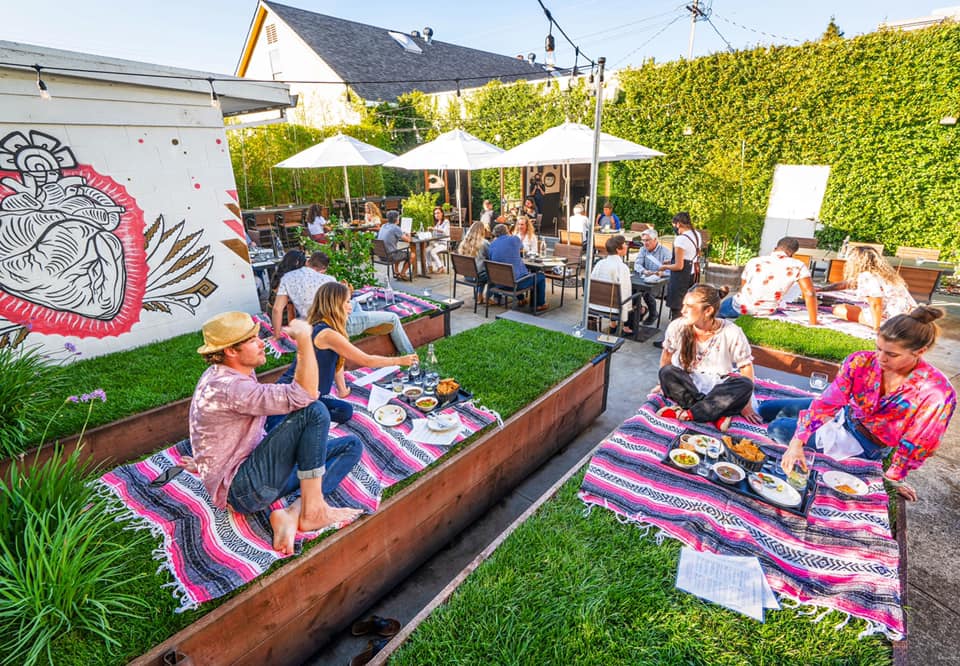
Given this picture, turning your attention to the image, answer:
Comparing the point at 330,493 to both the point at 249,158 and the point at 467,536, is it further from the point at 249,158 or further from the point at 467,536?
Result: the point at 249,158

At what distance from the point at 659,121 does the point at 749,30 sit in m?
2.55

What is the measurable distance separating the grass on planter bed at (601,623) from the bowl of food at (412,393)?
5.47 feet

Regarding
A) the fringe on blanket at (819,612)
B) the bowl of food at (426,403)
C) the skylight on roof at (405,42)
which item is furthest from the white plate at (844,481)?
the skylight on roof at (405,42)

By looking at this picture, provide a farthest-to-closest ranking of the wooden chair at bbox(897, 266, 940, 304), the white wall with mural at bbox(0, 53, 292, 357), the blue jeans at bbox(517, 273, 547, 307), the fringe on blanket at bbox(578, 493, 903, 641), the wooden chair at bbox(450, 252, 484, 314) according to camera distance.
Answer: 1. the wooden chair at bbox(450, 252, 484, 314)
2. the blue jeans at bbox(517, 273, 547, 307)
3. the wooden chair at bbox(897, 266, 940, 304)
4. the white wall with mural at bbox(0, 53, 292, 357)
5. the fringe on blanket at bbox(578, 493, 903, 641)

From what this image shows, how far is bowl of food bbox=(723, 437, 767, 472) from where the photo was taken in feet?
10.0

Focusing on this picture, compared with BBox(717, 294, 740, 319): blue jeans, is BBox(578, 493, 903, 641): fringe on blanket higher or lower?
lower

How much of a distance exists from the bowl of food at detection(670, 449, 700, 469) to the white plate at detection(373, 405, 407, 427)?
2.05 m

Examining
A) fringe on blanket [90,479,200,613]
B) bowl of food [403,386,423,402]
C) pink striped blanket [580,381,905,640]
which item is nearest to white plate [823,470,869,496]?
pink striped blanket [580,381,905,640]

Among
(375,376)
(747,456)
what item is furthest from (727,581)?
(375,376)

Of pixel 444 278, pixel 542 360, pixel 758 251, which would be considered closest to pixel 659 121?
pixel 758 251

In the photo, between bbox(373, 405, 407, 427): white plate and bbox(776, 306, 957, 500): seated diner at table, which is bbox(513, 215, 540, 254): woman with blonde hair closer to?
bbox(373, 405, 407, 427): white plate

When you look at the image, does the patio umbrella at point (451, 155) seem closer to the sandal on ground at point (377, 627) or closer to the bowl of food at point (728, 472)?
the bowl of food at point (728, 472)

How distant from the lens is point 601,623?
2146 millimetres

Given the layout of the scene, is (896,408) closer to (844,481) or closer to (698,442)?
(844,481)
